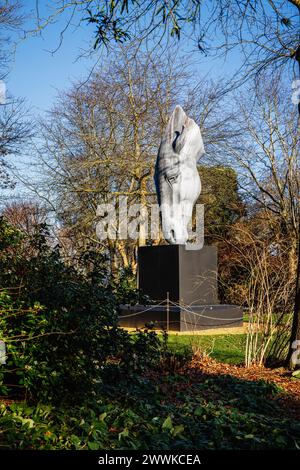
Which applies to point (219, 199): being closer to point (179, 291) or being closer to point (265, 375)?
point (179, 291)

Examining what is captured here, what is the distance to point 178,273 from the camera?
14844 millimetres

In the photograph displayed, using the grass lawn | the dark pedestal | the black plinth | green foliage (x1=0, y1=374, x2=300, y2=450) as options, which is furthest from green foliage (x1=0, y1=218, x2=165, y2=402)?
the black plinth

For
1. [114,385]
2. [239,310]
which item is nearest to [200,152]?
[239,310]

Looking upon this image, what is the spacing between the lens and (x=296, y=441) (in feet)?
15.7

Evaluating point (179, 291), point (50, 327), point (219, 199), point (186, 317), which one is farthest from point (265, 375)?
point (219, 199)

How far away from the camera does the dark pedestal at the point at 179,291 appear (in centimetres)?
1404

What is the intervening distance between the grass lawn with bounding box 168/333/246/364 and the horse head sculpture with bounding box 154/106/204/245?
3747 mm

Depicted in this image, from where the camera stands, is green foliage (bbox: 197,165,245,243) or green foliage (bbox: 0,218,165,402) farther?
green foliage (bbox: 197,165,245,243)

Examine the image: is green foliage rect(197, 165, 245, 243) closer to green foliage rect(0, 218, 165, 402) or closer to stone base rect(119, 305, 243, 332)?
stone base rect(119, 305, 243, 332)

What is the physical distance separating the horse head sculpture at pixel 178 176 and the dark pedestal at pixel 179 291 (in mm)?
752

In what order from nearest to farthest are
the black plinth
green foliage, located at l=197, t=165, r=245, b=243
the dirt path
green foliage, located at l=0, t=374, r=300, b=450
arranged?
green foliage, located at l=0, t=374, r=300, b=450
the dirt path
the black plinth
green foliage, located at l=197, t=165, r=245, b=243

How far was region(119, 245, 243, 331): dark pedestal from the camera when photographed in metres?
14.0

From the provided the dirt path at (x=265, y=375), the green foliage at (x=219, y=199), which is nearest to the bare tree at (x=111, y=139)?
the green foliage at (x=219, y=199)

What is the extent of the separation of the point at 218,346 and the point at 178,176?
19.8ft
